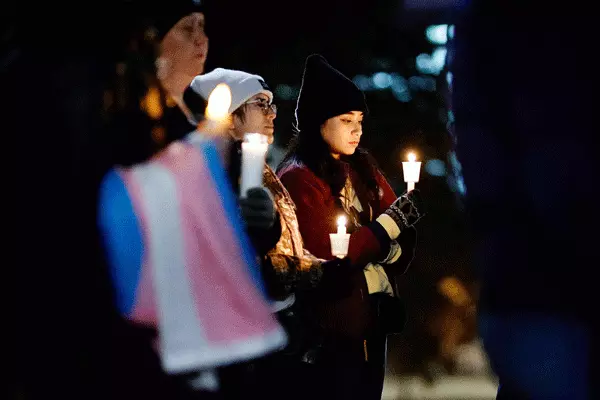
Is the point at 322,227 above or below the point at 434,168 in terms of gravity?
above

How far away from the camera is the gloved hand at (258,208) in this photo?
3.44 metres

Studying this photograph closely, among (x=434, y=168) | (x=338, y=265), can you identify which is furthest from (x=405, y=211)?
(x=434, y=168)

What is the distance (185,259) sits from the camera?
283cm

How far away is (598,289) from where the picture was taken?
1973mm

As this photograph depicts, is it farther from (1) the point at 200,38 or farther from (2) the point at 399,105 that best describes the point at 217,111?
(2) the point at 399,105

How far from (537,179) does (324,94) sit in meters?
3.12

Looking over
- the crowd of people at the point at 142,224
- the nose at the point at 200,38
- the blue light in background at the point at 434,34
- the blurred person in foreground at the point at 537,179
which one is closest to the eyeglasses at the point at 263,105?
the nose at the point at 200,38

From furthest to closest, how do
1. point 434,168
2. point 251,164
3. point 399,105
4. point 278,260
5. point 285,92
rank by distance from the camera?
point 434,168 < point 399,105 < point 285,92 < point 278,260 < point 251,164

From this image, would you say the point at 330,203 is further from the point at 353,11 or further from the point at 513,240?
the point at 353,11

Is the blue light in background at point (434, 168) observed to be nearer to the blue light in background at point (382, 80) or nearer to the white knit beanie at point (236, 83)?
the blue light in background at point (382, 80)

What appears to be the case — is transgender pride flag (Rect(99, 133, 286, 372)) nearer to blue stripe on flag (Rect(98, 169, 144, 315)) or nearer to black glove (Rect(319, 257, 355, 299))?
blue stripe on flag (Rect(98, 169, 144, 315))

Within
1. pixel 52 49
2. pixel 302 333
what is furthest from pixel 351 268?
pixel 52 49

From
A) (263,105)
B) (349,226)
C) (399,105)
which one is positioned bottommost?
(399,105)

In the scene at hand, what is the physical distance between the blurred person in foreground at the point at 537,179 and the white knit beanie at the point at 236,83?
2559mm
